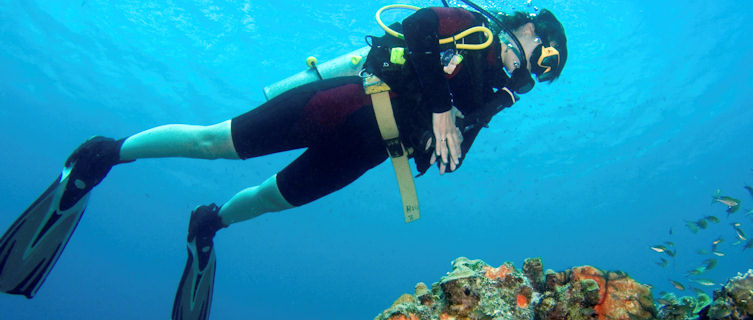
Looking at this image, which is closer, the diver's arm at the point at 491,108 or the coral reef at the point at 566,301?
the coral reef at the point at 566,301

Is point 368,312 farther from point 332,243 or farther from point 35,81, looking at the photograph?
point 35,81

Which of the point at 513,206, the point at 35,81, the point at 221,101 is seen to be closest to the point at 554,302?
the point at 221,101

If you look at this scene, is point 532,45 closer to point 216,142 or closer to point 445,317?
point 445,317

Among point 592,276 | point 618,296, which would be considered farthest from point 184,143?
point 618,296

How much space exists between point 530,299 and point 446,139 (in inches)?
51.3

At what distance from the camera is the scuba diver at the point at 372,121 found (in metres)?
2.66

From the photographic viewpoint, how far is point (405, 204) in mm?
3064

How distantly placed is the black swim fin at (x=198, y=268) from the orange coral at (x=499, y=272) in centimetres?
328

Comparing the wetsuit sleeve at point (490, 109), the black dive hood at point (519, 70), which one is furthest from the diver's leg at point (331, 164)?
the black dive hood at point (519, 70)

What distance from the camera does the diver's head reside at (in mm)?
2984

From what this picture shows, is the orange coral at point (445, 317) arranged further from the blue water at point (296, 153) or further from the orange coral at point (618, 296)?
the blue water at point (296, 153)

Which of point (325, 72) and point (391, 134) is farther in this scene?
point (325, 72)

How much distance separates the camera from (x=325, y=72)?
3.08m

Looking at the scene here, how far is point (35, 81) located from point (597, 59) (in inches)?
1709
